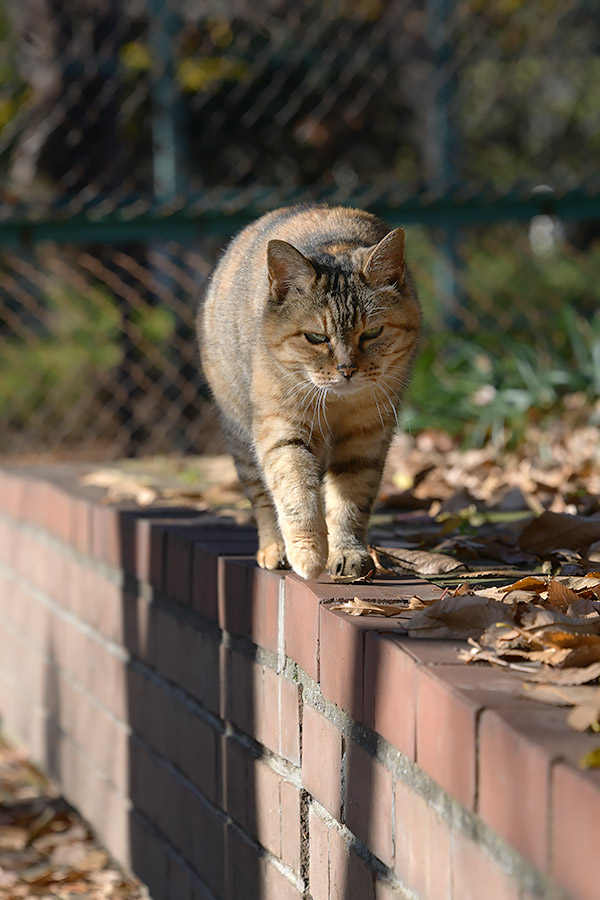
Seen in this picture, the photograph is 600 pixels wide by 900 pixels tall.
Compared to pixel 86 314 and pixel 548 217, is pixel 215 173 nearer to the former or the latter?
pixel 86 314

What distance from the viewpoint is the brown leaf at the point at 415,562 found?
2490 mm

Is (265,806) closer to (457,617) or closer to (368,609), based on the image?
(368,609)

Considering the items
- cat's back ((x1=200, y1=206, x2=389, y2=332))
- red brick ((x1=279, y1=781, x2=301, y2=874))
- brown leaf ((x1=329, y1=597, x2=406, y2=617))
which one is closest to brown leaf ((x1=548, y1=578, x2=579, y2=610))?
brown leaf ((x1=329, y1=597, x2=406, y2=617))

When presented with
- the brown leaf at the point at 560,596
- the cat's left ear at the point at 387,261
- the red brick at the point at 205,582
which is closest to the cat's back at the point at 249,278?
the cat's left ear at the point at 387,261

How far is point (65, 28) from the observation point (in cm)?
630

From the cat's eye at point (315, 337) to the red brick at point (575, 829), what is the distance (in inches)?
62.4

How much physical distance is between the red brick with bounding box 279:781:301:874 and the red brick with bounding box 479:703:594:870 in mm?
799

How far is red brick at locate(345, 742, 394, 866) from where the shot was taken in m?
1.79

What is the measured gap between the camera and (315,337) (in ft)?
8.93

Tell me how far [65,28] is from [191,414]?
2.39m

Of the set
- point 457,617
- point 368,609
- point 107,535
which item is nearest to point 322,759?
point 368,609

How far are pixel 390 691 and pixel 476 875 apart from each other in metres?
0.36

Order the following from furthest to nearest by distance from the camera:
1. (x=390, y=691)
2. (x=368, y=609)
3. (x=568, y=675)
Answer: (x=368, y=609) < (x=390, y=691) < (x=568, y=675)

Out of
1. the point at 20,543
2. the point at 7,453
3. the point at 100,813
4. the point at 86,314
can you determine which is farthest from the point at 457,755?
the point at 86,314
